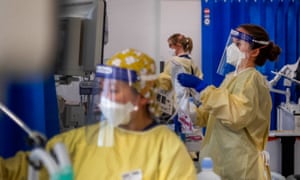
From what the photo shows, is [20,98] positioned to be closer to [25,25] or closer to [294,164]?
[25,25]

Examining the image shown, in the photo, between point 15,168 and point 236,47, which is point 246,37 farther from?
point 15,168

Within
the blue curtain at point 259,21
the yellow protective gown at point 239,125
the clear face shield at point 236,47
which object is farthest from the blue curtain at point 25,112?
the blue curtain at point 259,21

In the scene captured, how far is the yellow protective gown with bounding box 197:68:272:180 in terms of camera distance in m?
1.80

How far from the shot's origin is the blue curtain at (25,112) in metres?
1.14

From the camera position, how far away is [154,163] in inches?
43.5

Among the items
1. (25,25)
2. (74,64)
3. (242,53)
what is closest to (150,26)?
(242,53)

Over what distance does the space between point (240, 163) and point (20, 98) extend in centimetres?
110

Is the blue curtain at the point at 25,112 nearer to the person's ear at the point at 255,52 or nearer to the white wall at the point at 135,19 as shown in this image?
the person's ear at the point at 255,52

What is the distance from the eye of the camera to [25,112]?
119 centimetres

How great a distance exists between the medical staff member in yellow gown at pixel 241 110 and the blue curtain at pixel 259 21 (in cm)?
206

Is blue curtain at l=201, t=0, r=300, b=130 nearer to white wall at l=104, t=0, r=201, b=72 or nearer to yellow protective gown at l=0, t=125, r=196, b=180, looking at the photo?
white wall at l=104, t=0, r=201, b=72

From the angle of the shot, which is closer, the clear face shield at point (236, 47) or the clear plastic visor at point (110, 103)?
the clear plastic visor at point (110, 103)

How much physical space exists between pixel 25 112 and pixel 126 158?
328mm

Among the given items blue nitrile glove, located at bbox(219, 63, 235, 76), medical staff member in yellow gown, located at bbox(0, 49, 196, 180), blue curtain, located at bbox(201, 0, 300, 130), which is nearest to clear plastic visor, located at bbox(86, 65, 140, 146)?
medical staff member in yellow gown, located at bbox(0, 49, 196, 180)
